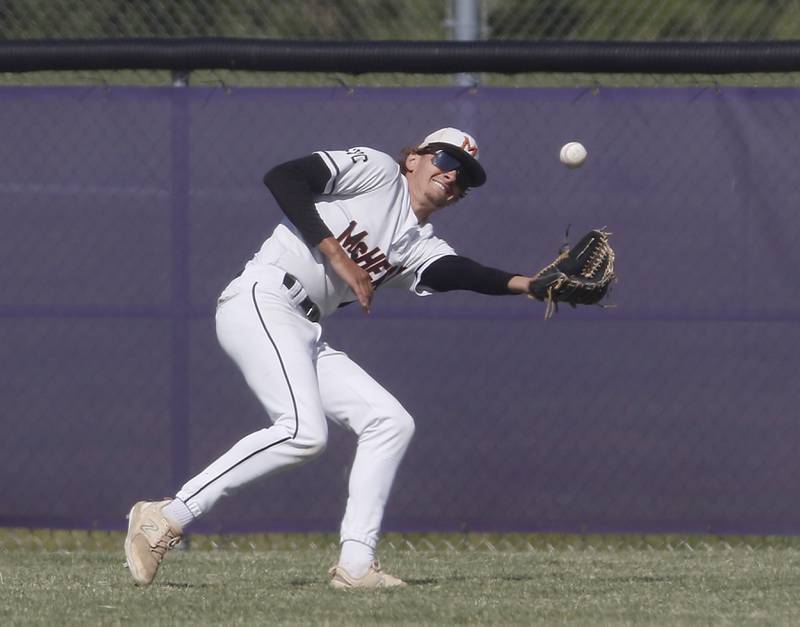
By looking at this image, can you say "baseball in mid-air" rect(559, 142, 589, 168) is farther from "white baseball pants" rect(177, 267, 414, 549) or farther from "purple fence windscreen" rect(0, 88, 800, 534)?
"white baseball pants" rect(177, 267, 414, 549)

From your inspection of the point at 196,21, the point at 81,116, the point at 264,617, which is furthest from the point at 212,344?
the point at 196,21

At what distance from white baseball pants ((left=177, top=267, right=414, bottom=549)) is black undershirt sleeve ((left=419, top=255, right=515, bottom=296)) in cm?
42

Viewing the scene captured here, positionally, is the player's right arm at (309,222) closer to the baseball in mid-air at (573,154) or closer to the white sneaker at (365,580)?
the white sneaker at (365,580)

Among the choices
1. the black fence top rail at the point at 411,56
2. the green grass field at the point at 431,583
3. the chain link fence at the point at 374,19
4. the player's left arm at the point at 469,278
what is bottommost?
the green grass field at the point at 431,583

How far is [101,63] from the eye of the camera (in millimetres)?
Result: 6184

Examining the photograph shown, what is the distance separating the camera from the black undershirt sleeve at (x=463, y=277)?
4973mm

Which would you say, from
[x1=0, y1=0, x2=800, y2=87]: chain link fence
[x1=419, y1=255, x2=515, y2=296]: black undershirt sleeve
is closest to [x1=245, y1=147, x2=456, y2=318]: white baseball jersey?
[x1=419, y1=255, x2=515, y2=296]: black undershirt sleeve

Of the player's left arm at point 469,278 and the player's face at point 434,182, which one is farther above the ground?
the player's face at point 434,182

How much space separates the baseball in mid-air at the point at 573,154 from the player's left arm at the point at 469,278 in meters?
0.89

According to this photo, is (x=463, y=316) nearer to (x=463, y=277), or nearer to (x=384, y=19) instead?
(x=463, y=277)

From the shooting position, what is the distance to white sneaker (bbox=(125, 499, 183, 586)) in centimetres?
459

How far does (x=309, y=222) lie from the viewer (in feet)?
15.2

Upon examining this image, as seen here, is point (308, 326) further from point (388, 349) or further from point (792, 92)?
point (792, 92)

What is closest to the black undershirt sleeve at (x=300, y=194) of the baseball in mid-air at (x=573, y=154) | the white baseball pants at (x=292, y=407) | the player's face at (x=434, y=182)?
the white baseball pants at (x=292, y=407)
